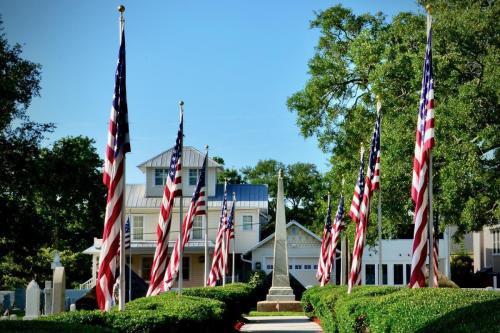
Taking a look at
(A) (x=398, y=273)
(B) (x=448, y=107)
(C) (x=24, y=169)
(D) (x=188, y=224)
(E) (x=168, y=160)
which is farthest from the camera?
(A) (x=398, y=273)

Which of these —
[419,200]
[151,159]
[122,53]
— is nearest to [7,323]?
[122,53]

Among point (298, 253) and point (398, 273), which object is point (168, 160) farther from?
point (398, 273)

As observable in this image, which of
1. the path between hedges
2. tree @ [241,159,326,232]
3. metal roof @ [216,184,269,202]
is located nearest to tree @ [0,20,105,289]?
the path between hedges

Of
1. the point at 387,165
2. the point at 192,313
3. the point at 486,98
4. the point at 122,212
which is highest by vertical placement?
the point at 486,98

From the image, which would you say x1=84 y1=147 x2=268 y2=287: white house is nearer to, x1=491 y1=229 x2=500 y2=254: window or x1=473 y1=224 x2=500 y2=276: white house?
x1=473 y1=224 x2=500 y2=276: white house

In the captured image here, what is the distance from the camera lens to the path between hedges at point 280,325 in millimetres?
28891

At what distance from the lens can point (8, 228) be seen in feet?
125

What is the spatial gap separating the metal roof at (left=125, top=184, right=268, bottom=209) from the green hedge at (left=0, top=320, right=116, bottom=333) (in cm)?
4989

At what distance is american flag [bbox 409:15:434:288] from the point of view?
60.8ft

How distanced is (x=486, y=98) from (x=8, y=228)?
21.5 metres

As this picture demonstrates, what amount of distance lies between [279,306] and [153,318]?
30144mm

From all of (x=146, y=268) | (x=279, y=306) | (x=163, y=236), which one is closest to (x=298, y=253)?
(x=146, y=268)

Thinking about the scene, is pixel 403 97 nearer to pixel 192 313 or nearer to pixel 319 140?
pixel 319 140

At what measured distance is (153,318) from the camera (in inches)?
520
